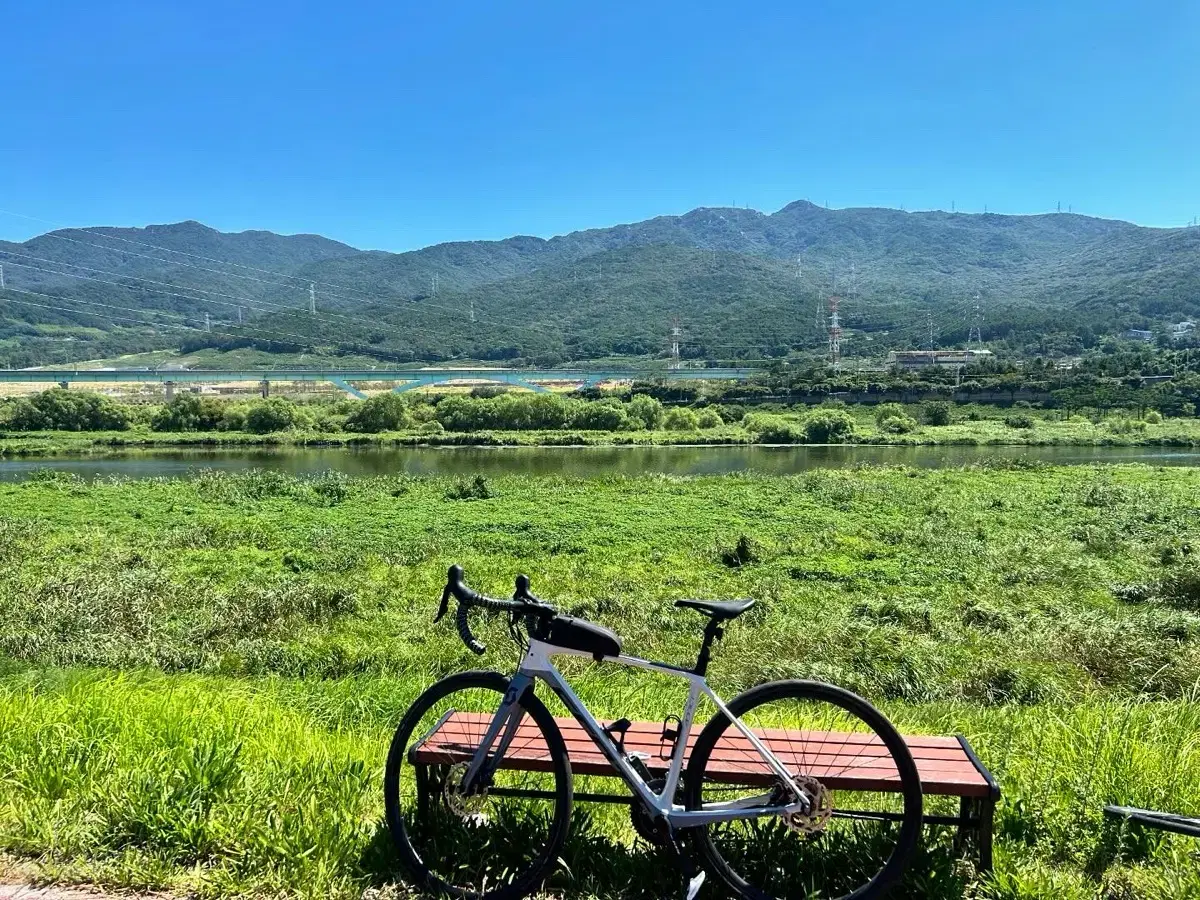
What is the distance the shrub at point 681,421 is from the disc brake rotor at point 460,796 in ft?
202

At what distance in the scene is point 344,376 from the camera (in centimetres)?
9319

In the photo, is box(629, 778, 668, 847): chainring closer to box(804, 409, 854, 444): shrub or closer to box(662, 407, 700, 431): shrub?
box(804, 409, 854, 444): shrub

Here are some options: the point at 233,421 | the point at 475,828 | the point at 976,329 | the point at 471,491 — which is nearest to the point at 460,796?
the point at 475,828

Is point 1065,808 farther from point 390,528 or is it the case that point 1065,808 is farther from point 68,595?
point 390,528

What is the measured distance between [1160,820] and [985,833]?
27.2 inches

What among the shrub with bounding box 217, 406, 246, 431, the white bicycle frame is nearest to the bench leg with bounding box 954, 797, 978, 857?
the white bicycle frame

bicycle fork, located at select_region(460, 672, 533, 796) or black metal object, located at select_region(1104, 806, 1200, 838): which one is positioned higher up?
bicycle fork, located at select_region(460, 672, 533, 796)

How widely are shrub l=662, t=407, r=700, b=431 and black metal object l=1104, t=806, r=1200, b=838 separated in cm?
6130

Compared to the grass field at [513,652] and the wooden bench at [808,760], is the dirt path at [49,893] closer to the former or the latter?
the grass field at [513,652]

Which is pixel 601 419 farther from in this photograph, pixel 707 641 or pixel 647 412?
pixel 707 641

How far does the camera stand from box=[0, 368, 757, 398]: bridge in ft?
267

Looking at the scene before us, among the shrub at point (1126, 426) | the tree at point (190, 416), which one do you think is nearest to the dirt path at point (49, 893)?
the tree at point (190, 416)

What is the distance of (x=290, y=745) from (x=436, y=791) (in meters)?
1.24

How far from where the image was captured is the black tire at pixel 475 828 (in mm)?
2758
